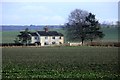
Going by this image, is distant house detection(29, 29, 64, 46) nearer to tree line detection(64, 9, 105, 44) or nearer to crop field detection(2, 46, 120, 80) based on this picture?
tree line detection(64, 9, 105, 44)

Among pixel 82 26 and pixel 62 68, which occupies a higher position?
pixel 82 26

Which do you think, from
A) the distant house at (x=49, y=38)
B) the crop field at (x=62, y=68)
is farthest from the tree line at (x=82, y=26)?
the crop field at (x=62, y=68)

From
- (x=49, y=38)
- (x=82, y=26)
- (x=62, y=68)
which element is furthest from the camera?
(x=49, y=38)

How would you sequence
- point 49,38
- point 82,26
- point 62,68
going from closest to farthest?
point 62,68, point 82,26, point 49,38

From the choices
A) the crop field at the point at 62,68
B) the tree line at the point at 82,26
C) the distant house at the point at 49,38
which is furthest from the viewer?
the distant house at the point at 49,38

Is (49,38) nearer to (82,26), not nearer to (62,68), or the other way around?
A: (82,26)

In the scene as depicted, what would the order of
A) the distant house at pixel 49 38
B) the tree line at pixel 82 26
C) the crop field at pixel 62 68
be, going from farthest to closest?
the distant house at pixel 49 38, the tree line at pixel 82 26, the crop field at pixel 62 68

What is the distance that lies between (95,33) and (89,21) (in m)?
5.98

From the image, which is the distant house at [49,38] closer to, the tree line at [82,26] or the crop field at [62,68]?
the tree line at [82,26]

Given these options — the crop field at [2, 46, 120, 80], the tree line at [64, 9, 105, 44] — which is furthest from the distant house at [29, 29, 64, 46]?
the crop field at [2, 46, 120, 80]

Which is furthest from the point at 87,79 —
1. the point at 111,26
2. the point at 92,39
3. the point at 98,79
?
the point at 111,26

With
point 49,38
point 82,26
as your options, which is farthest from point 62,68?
point 49,38

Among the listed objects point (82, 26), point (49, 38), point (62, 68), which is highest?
point (82, 26)

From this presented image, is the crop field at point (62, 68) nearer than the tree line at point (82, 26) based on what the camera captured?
Yes
